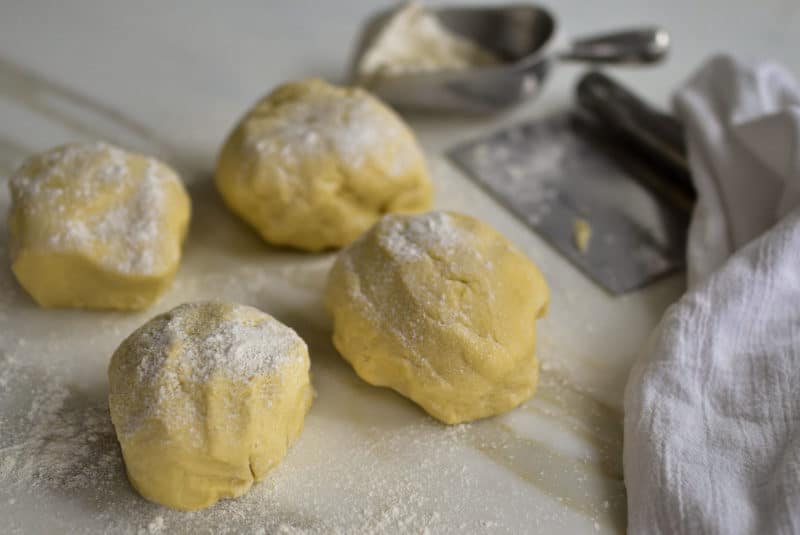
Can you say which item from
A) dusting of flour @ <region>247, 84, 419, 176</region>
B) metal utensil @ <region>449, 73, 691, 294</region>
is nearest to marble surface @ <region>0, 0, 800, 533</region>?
metal utensil @ <region>449, 73, 691, 294</region>

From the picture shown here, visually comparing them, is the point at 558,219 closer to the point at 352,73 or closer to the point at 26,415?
the point at 352,73

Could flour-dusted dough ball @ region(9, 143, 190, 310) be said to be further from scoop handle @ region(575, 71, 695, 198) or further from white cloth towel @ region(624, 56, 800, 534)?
scoop handle @ region(575, 71, 695, 198)

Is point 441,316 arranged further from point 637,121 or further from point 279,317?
point 637,121

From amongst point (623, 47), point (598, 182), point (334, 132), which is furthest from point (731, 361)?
point (623, 47)

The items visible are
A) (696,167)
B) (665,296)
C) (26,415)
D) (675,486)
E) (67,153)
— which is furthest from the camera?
(696,167)

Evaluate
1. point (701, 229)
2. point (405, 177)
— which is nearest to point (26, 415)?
point (405, 177)

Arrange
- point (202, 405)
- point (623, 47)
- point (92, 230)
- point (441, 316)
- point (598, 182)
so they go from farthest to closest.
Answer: point (623, 47) → point (598, 182) → point (92, 230) → point (441, 316) → point (202, 405)

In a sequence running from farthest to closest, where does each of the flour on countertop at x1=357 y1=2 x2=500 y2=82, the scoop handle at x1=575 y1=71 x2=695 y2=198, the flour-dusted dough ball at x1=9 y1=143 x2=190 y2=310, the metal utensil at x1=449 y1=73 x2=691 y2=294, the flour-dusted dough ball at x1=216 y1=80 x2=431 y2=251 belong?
the flour on countertop at x1=357 y1=2 x2=500 y2=82 → the scoop handle at x1=575 y1=71 x2=695 y2=198 → the metal utensil at x1=449 y1=73 x2=691 y2=294 → the flour-dusted dough ball at x1=216 y1=80 x2=431 y2=251 → the flour-dusted dough ball at x1=9 y1=143 x2=190 y2=310
